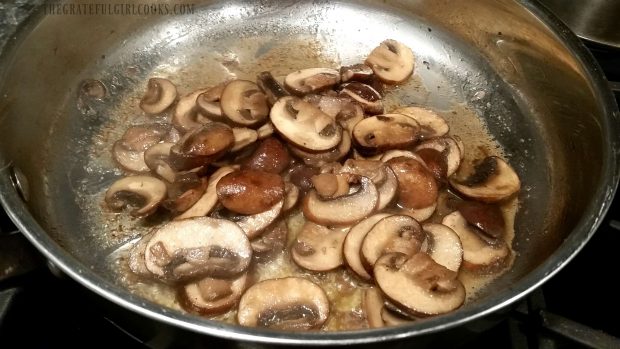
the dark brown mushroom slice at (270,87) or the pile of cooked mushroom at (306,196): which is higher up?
the dark brown mushroom slice at (270,87)

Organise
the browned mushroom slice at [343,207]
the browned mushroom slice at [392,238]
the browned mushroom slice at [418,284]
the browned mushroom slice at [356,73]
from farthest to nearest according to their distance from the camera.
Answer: the browned mushroom slice at [356,73]
the browned mushroom slice at [343,207]
the browned mushroom slice at [392,238]
the browned mushroom slice at [418,284]

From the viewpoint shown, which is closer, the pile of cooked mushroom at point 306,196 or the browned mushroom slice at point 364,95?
the pile of cooked mushroom at point 306,196

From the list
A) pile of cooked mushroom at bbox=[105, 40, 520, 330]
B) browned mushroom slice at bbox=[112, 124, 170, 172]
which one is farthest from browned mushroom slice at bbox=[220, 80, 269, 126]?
browned mushroom slice at bbox=[112, 124, 170, 172]

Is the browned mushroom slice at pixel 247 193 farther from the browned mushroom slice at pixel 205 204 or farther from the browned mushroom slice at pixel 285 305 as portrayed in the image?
the browned mushroom slice at pixel 285 305

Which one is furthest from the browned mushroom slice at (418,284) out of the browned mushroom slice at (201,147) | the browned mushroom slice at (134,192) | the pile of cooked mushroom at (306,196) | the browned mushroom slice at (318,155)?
the browned mushroom slice at (134,192)

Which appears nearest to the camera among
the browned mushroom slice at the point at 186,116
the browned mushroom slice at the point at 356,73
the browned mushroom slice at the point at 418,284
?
the browned mushroom slice at the point at 418,284

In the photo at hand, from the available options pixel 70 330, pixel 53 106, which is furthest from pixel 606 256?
pixel 53 106

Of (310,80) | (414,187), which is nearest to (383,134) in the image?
(414,187)

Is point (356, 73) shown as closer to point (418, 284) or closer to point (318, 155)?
Result: point (318, 155)
